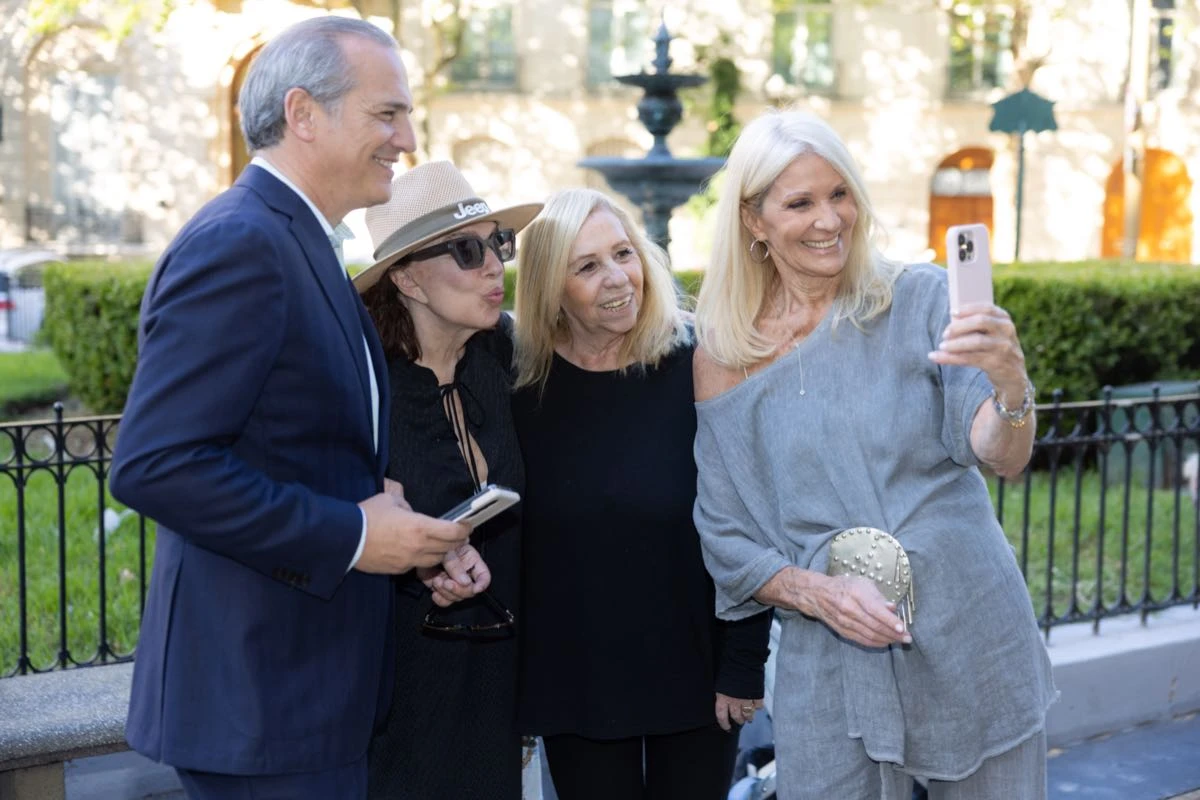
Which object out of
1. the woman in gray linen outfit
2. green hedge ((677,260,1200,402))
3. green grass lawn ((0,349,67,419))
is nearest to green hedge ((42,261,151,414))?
green grass lawn ((0,349,67,419))

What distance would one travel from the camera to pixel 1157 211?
31.5 meters

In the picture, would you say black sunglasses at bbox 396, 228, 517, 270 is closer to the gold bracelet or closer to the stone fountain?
the gold bracelet

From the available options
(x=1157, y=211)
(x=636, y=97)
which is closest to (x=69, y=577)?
(x=636, y=97)

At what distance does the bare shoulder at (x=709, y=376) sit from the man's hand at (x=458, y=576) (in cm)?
63

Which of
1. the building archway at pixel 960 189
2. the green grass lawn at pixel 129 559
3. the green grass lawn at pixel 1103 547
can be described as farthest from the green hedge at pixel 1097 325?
the building archway at pixel 960 189

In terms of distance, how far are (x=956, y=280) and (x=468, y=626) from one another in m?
1.35

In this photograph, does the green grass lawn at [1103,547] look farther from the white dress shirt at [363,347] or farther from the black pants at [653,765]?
the white dress shirt at [363,347]

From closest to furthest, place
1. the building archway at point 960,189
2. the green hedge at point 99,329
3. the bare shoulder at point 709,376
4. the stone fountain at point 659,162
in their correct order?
1. the bare shoulder at point 709,376
2. the stone fountain at point 659,162
3. the green hedge at point 99,329
4. the building archway at point 960,189

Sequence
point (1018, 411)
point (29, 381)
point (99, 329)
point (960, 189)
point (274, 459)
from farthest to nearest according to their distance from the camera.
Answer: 1. point (960, 189)
2. point (29, 381)
3. point (99, 329)
4. point (1018, 411)
5. point (274, 459)

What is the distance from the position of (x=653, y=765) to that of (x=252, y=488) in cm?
157

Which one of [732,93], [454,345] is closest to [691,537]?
[454,345]

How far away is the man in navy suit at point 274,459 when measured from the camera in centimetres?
233

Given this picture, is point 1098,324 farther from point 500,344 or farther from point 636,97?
point 636,97

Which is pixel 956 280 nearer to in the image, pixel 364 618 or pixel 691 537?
pixel 691 537
